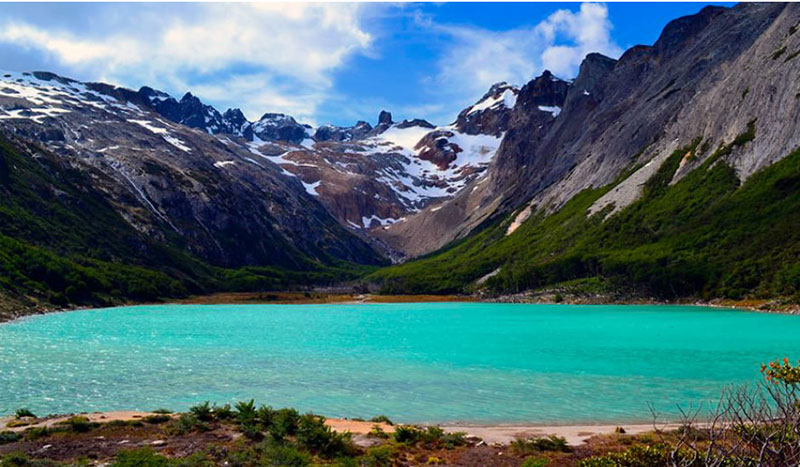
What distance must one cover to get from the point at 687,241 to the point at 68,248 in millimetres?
156029

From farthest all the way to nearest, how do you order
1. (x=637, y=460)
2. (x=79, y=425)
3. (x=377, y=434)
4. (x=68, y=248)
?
(x=68, y=248) → (x=79, y=425) → (x=377, y=434) → (x=637, y=460)

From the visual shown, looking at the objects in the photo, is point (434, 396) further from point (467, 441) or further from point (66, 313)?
point (66, 313)

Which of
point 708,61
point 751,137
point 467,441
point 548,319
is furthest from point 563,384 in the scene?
point 708,61

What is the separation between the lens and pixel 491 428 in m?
25.4

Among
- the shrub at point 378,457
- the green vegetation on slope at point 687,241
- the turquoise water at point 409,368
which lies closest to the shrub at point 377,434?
the shrub at point 378,457

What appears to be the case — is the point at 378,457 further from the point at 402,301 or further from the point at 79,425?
the point at 402,301

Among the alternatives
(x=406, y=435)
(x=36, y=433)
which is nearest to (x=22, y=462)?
(x=36, y=433)

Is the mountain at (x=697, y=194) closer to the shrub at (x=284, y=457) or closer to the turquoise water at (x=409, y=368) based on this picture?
the turquoise water at (x=409, y=368)

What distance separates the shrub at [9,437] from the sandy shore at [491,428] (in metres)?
1.27

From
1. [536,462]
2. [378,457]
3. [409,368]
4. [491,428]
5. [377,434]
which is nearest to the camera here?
[536,462]

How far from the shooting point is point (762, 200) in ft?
372

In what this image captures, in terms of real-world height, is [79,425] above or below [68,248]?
below

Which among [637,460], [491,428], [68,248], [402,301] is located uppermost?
[68,248]

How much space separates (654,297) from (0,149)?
188 m
